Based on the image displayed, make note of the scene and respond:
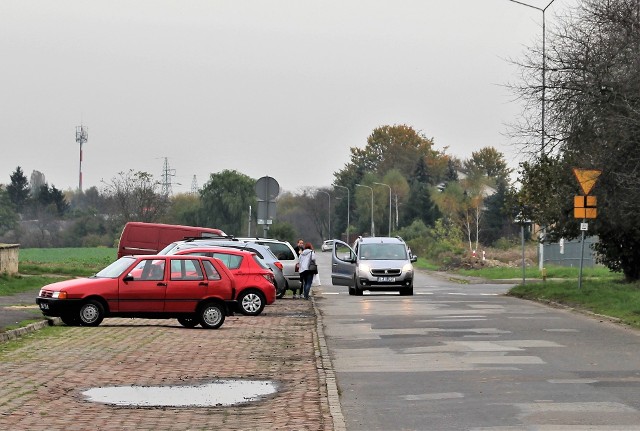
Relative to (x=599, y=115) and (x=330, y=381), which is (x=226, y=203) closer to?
(x=599, y=115)

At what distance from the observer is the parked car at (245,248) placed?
32.2m

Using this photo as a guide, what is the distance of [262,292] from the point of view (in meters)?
28.6

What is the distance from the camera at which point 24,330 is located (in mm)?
A: 21516

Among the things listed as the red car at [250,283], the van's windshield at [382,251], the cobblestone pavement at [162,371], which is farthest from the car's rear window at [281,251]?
the cobblestone pavement at [162,371]

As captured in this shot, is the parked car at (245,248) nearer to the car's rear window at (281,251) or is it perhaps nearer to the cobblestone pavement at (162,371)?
the car's rear window at (281,251)

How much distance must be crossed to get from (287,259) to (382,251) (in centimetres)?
332

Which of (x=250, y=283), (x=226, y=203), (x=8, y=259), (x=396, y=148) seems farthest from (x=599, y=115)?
(x=396, y=148)

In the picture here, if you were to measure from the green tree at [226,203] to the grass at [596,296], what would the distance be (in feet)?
346

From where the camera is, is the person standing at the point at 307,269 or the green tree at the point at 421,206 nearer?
the person standing at the point at 307,269

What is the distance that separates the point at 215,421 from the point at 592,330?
13425mm

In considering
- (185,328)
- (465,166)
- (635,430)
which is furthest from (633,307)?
(465,166)

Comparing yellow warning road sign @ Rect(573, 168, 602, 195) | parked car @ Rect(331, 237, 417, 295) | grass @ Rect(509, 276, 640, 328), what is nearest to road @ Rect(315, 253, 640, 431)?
grass @ Rect(509, 276, 640, 328)

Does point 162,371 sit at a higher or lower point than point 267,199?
lower

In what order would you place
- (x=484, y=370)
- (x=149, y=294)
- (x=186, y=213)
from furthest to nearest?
(x=186, y=213) → (x=149, y=294) → (x=484, y=370)
